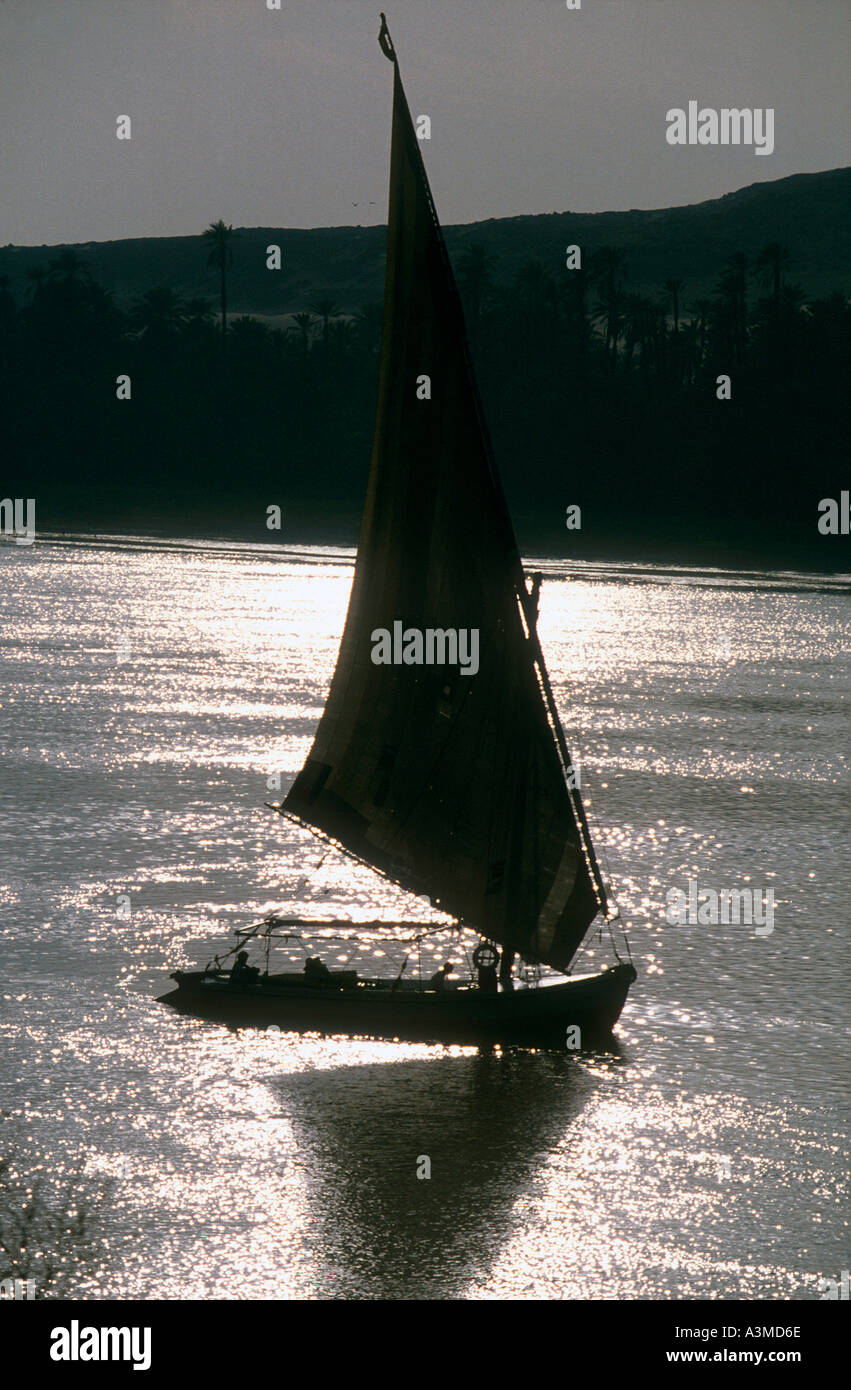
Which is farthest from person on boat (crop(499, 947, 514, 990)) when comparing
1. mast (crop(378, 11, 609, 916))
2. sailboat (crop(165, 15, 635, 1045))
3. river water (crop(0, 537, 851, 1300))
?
mast (crop(378, 11, 609, 916))

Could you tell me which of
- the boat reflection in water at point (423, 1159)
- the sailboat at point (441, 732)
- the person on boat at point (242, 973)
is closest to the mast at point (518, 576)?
the sailboat at point (441, 732)

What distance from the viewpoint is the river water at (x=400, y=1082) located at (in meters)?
28.9

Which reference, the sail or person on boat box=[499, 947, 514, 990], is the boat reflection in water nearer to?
person on boat box=[499, 947, 514, 990]

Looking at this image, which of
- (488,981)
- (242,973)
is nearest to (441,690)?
(488,981)

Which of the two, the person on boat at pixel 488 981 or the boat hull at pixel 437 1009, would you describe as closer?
the boat hull at pixel 437 1009

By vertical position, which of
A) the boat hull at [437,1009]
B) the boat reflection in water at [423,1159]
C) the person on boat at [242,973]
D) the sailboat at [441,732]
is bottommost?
the boat reflection in water at [423,1159]

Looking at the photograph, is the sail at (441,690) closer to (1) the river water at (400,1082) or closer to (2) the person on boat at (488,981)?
(2) the person on boat at (488,981)

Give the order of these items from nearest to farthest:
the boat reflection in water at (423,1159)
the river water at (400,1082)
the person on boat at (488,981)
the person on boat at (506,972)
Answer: the boat reflection in water at (423,1159) < the river water at (400,1082) < the person on boat at (488,981) < the person on boat at (506,972)

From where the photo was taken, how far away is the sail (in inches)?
1426

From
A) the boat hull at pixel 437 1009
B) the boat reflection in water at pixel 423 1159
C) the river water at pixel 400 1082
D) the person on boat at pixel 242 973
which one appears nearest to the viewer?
the boat reflection in water at pixel 423 1159

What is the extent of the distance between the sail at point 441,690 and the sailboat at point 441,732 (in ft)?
0.14

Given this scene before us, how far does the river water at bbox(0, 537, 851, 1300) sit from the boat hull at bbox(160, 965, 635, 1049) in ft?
1.77

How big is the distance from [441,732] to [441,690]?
929 mm
